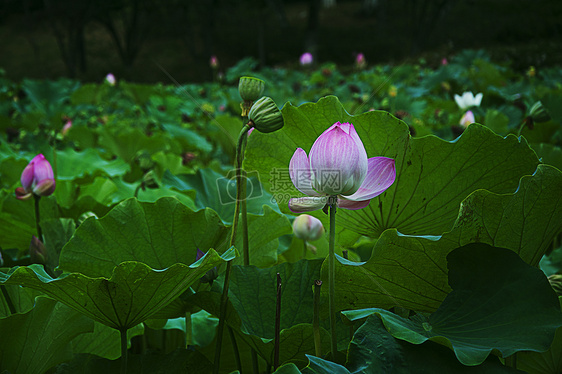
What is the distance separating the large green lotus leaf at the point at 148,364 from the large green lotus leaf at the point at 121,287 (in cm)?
6

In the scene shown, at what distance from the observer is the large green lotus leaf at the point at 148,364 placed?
22.8 inches

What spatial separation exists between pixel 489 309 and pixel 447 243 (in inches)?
2.9

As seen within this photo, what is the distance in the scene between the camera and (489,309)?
49 cm

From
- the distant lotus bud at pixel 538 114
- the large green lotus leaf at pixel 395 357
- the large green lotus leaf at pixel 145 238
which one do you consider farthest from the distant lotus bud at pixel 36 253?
the distant lotus bud at pixel 538 114

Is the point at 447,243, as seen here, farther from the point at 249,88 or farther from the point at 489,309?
the point at 249,88

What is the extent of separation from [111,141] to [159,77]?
1181cm

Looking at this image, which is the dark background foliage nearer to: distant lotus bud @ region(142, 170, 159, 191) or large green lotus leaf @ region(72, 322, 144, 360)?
distant lotus bud @ region(142, 170, 159, 191)

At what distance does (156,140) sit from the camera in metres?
1.93

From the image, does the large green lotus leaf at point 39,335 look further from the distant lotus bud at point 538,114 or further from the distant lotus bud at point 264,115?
the distant lotus bud at point 538,114

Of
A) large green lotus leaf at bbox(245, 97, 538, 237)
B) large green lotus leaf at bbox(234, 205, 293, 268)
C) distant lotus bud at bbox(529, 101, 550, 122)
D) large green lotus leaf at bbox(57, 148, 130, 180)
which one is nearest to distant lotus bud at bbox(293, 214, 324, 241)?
large green lotus leaf at bbox(234, 205, 293, 268)

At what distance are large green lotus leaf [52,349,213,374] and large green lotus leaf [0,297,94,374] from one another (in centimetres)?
3

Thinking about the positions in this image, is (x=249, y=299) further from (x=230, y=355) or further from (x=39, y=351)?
(x=39, y=351)

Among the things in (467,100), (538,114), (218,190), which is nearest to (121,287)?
(218,190)

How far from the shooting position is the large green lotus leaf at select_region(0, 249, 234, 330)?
0.49m
